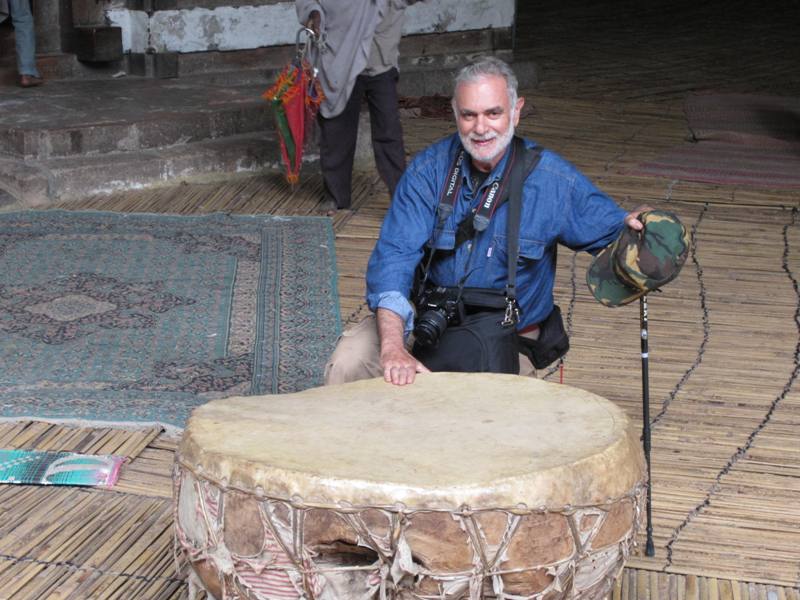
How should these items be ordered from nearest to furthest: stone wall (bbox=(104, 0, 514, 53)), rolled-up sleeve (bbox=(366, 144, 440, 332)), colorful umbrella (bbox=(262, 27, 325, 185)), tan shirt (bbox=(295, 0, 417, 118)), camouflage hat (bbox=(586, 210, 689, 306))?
camouflage hat (bbox=(586, 210, 689, 306)) → rolled-up sleeve (bbox=(366, 144, 440, 332)) → tan shirt (bbox=(295, 0, 417, 118)) → colorful umbrella (bbox=(262, 27, 325, 185)) → stone wall (bbox=(104, 0, 514, 53))

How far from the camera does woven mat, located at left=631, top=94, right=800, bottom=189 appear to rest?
243 inches

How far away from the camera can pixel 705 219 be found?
5504mm

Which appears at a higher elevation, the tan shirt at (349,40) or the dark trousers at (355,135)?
the tan shirt at (349,40)

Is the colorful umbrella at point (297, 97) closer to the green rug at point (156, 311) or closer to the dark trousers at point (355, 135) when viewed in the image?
the dark trousers at point (355, 135)

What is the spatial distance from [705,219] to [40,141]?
2.92 meters

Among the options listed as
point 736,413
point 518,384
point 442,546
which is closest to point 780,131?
point 736,413

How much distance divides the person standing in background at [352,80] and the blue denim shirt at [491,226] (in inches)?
99.2

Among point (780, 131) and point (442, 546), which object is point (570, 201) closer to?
point (442, 546)

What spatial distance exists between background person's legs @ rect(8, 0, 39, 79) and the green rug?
141cm

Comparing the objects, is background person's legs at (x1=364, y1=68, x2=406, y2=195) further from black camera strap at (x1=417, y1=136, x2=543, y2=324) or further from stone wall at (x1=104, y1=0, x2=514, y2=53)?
black camera strap at (x1=417, y1=136, x2=543, y2=324)

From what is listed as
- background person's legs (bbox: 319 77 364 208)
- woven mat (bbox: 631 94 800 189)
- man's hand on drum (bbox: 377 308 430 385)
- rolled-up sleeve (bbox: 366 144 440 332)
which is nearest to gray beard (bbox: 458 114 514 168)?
rolled-up sleeve (bbox: 366 144 440 332)

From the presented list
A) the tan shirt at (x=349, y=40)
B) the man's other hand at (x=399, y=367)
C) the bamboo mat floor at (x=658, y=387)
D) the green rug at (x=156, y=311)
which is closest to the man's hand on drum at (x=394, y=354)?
the man's other hand at (x=399, y=367)

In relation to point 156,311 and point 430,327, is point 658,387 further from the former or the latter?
point 156,311

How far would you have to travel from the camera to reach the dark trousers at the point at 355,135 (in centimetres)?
557
